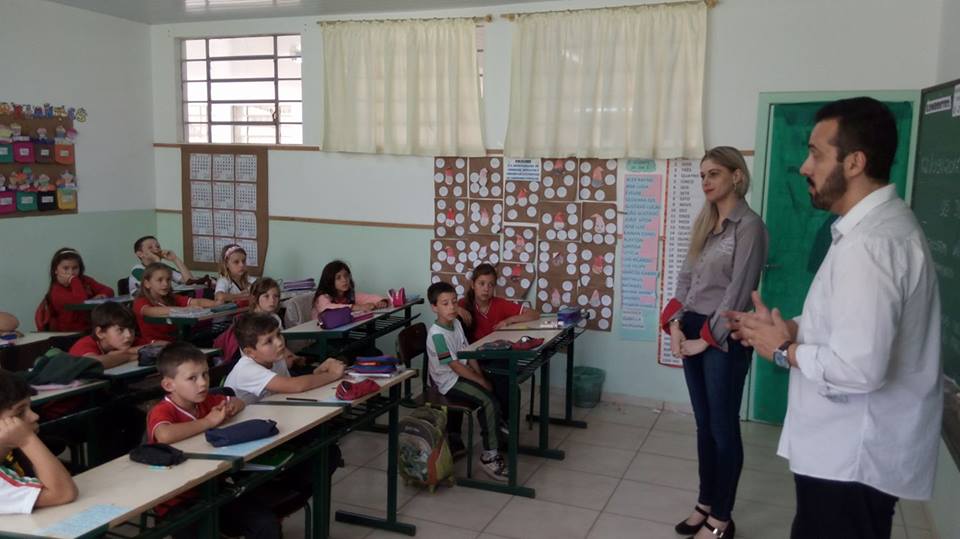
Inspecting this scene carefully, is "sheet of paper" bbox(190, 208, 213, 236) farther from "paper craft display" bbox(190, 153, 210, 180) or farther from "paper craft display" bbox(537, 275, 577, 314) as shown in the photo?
"paper craft display" bbox(537, 275, 577, 314)

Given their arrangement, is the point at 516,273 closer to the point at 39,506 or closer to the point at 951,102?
the point at 951,102

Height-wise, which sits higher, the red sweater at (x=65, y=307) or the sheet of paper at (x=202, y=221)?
the sheet of paper at (x=202, y=221)

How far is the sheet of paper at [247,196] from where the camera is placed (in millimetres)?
6402

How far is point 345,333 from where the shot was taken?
457 centimetres

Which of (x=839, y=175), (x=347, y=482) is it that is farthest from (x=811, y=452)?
(x=347, y=482)

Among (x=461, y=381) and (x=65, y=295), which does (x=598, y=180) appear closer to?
(x=461, y=381)

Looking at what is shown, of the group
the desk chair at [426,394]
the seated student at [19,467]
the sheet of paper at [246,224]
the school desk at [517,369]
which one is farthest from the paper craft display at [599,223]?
the seated student at [19,467]

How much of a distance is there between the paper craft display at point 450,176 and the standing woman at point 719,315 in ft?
9.09

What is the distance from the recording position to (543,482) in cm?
404

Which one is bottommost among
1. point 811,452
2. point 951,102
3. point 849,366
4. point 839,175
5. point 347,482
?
point 347,482

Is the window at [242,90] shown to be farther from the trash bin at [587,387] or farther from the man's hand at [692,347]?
the man's hand at [692,347]

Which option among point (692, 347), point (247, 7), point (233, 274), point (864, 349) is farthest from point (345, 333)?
point (864, 349)

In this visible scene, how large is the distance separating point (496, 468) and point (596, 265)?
6.09 ft

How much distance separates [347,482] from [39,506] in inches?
83.5
